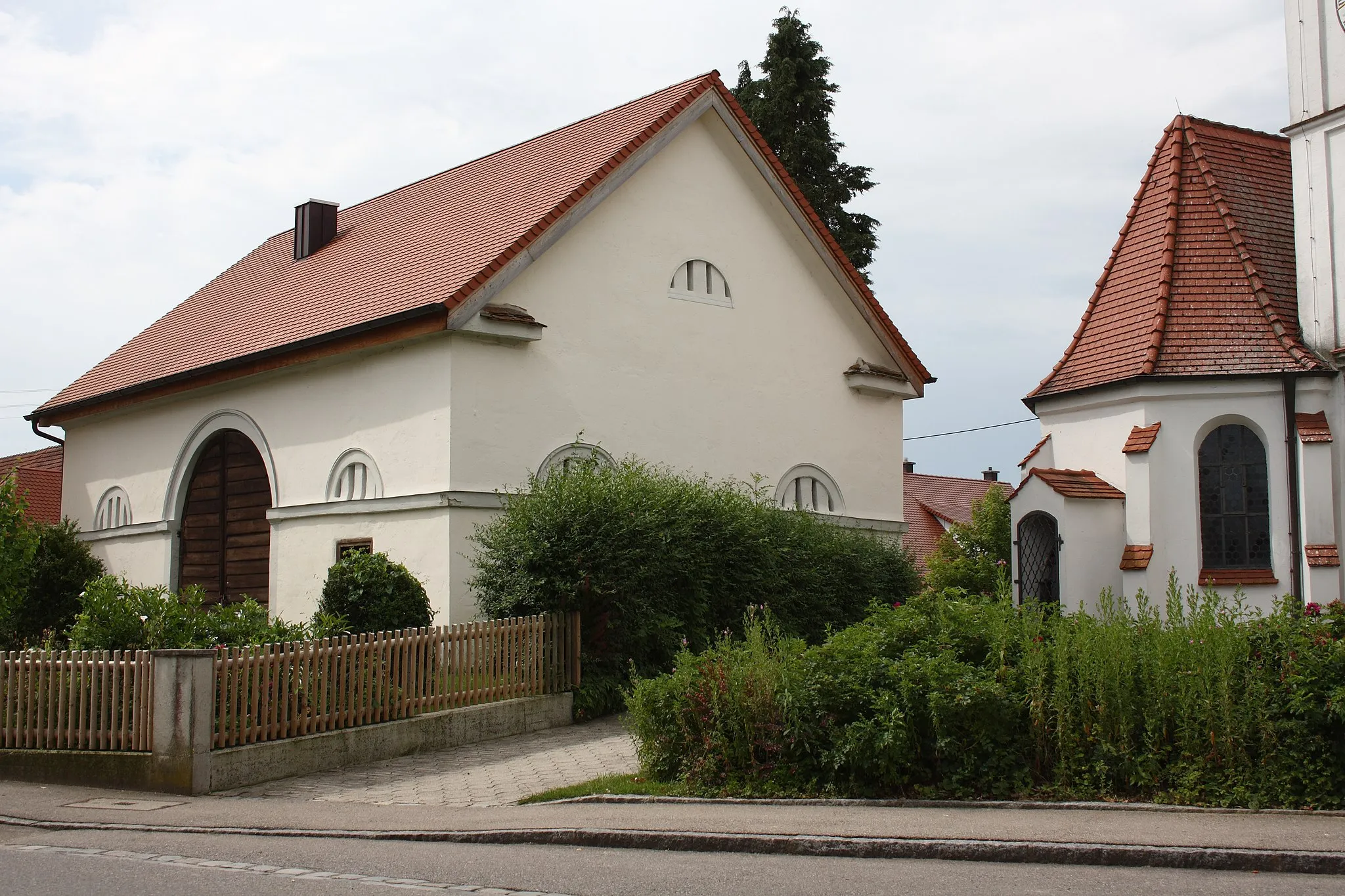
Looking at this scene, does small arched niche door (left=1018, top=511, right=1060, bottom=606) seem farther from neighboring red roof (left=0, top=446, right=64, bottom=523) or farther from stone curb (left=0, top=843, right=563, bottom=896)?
neighboring red roof (left=0, top=446, right=64, bottom=523)

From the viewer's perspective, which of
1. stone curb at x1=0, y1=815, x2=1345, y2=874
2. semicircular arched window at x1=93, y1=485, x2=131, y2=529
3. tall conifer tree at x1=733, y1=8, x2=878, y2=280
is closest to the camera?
stone curb at x1=0, y1=815, x2=1345, y2=874

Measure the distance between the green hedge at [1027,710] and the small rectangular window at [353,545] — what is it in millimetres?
8078

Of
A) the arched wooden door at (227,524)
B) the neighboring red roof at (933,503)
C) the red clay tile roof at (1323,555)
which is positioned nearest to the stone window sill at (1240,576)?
the red clay tile roof at (1323,555)

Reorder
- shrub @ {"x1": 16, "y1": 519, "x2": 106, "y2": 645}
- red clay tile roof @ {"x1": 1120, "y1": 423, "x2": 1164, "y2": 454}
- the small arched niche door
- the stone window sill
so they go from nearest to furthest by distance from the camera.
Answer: the stone window sill → red clay tile roof @ {"x1": 1120, "y1": 423, "x2": 1164, "y2": 454} → the small arched niche door → shrub @ {"x1": 16, "y1": 519, "x2": 106, "y2": 645}

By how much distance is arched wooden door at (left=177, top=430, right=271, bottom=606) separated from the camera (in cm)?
2083

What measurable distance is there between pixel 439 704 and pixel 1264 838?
8.43 metres

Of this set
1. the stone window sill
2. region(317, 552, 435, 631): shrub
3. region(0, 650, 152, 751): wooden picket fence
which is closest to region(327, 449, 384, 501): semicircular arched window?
region(317, 552, 435, 631): shrub

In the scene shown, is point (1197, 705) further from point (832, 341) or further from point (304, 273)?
point (304, 273)

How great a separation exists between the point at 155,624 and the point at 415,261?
8225 millimetres

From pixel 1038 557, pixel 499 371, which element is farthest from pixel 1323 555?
pixel 499 371

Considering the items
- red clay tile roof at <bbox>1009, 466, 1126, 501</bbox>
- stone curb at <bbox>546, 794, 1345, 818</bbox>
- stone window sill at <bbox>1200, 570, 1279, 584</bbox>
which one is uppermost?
red clay tile roof at <bbox>1009, 466, 1126, 501</bbox>

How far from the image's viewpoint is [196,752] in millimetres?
11469

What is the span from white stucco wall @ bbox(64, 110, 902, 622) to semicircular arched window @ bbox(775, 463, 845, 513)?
15 centimetres

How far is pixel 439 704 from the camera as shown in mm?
13688
